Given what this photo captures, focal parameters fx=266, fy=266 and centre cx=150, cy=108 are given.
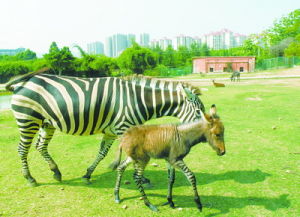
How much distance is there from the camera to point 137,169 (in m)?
4.46

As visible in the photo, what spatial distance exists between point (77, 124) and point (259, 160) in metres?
4.46

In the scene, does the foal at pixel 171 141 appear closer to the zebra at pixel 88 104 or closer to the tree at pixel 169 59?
the zebra at pixel 88 104

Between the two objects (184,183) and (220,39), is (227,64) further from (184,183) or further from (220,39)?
(220,39)

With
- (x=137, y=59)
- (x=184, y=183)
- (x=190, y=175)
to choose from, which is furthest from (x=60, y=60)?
(x=190, y=175)

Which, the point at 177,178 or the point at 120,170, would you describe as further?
the point at 177,178

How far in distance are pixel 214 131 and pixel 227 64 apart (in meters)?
66.6

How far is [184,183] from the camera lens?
17.9ft

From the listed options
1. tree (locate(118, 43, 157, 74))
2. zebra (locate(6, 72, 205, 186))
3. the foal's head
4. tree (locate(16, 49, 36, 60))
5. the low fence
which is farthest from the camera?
tree (locate(16, 49, 36, 60))

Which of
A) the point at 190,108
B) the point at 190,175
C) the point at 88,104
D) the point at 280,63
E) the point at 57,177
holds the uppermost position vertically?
the point at 280,63

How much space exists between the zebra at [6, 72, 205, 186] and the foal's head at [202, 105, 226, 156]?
3.03 feet

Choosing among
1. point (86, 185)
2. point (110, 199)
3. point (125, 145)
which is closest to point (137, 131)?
point (125, 145)

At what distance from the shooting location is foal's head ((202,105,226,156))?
4.36 m

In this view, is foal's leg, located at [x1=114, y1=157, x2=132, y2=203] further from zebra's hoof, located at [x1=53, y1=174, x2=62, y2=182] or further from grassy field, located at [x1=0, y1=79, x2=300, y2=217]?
zebra's hoof, located at [x1=53, y1=174, x2=62, y2=182]

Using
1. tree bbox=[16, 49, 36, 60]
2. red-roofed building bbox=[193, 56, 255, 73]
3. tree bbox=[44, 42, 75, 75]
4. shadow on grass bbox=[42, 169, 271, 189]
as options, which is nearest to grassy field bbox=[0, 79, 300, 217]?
shadow on grass bbox=[42, 169, 271, 189]
